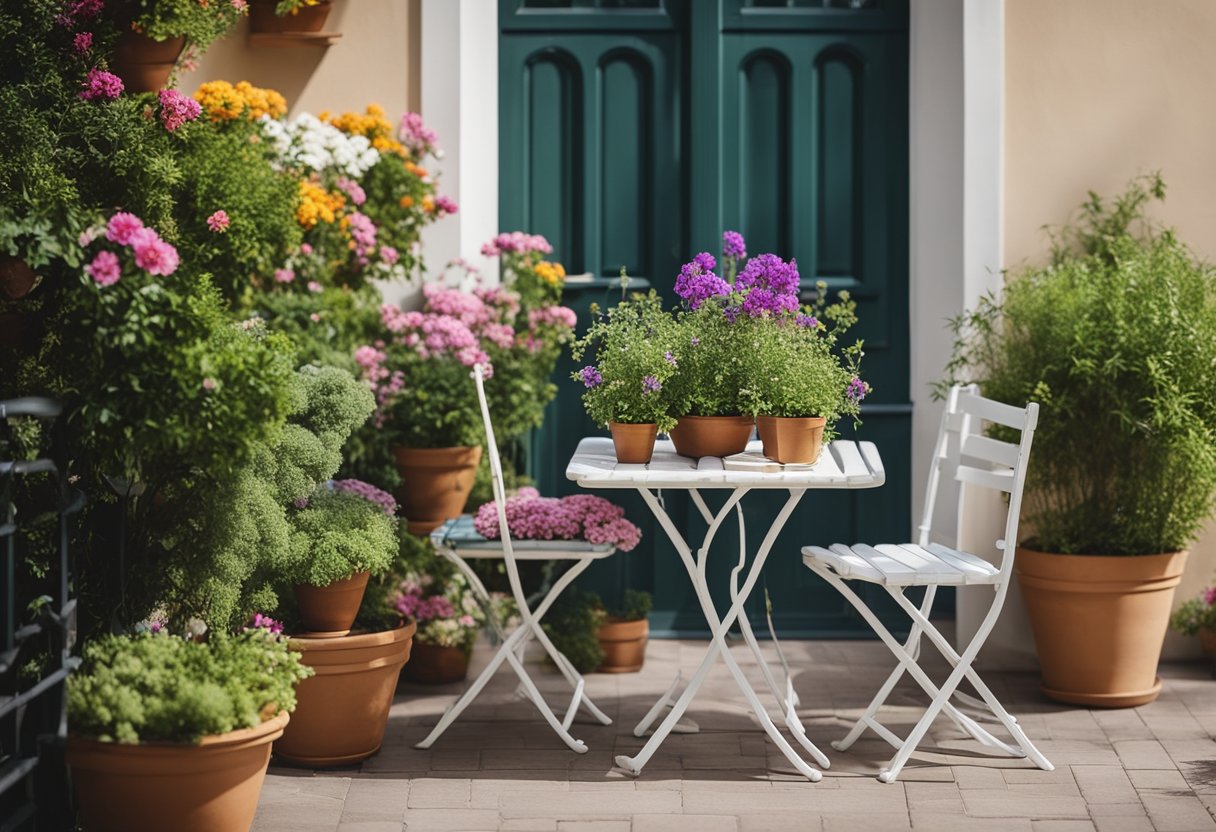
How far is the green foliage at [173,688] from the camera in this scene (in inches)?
140

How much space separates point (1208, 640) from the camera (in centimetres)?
549

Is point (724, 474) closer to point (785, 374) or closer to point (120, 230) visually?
point (785, 374)

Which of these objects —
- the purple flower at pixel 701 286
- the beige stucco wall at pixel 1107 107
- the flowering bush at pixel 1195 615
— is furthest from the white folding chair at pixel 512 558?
the flowering bush at pixel 1195 615

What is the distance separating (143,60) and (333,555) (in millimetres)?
1614

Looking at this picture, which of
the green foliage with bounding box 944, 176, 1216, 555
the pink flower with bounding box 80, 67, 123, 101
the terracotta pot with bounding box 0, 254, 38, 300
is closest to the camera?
the terracotta pot with bounding box 0, 254, 38, 300

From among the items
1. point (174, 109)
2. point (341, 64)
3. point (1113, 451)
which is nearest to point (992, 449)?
point (1113, 451)

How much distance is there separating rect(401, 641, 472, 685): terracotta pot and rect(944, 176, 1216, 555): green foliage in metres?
2.12

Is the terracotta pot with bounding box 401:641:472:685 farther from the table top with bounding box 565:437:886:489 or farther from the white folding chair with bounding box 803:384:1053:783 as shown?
the white folding chair with bounding box 803:384:1053:783

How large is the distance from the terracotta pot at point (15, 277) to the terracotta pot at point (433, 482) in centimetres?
184

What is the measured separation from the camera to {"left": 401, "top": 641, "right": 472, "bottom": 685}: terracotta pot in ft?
17.5

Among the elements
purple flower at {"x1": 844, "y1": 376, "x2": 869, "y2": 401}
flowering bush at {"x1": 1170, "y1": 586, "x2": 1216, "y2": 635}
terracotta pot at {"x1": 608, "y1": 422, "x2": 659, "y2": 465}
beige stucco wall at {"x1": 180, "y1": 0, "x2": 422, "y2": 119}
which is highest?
beige stucco wall at {"x1": 180, "y1": 0, "x2": 422, "y2": 119}

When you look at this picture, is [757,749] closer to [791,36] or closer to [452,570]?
[452,570]

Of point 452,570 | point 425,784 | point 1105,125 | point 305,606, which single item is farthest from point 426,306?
point 1105,125

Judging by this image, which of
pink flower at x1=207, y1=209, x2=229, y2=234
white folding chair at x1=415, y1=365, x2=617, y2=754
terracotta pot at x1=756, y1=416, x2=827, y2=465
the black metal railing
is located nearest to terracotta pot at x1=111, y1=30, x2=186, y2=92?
pink flower at x1=207, y1=209, x2=229, y2=234
